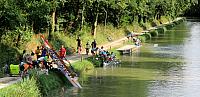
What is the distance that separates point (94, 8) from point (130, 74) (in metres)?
17.5

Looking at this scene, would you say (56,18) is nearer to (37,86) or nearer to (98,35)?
(98,35)

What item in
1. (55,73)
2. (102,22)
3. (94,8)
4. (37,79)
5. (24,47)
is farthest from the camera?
(102,22)

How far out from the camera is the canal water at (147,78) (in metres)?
28.6

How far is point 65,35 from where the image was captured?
1802 inches

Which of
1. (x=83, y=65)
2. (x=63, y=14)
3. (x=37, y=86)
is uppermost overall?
(x=63, y=14)

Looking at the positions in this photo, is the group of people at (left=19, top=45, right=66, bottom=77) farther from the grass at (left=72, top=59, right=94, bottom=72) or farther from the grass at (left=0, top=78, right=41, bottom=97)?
the grass at (left=72, top=59, right=94, bottom=72)

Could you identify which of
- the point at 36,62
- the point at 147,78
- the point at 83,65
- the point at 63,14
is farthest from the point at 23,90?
the point at 63,14

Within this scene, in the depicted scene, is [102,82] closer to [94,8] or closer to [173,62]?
[173,62]

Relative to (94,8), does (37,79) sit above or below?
below

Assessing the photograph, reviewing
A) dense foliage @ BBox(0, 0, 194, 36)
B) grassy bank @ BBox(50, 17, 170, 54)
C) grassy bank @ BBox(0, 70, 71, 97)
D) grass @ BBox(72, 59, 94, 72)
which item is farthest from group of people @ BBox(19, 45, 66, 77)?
grassy bank @ BBox(50, 17, 170, 54)

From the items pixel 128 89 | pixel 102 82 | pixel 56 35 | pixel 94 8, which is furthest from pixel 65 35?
pixel 128 89

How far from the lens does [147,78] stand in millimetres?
34750

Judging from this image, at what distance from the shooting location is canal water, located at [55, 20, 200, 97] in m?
28.6

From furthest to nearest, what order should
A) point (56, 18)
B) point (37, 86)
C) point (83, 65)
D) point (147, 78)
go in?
point (56, 18) → point (83, 65) → point (147, 78) → point (37, 86)
